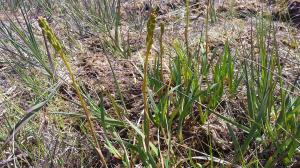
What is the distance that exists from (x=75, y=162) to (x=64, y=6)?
1.43 metres

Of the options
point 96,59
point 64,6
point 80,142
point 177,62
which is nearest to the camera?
point 80,142

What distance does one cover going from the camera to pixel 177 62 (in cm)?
141

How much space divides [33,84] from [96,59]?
1.58 feet

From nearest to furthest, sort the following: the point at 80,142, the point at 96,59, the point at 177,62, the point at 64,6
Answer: the point at 80,142, the point at 177,62, the point at 96,59, the point at 64,6

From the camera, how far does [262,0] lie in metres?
2.39

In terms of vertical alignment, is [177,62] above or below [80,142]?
above

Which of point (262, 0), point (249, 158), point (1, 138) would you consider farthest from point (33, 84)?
point (262, 0)

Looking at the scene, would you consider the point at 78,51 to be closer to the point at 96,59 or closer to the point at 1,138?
the point at 96,59

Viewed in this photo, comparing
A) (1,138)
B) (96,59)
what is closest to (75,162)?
(1,138)

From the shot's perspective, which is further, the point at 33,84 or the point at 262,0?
the point at 262,0

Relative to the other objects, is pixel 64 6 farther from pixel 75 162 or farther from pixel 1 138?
pixel 75 162

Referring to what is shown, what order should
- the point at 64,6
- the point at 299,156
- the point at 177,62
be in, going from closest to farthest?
the point at 299,156 < the point at 177,62 < the point at 64,6

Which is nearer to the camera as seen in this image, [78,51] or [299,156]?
[299,156]

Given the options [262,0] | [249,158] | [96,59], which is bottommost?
[249,158]
